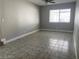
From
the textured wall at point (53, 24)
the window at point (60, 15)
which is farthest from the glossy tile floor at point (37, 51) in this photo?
the window at point (60, 15)

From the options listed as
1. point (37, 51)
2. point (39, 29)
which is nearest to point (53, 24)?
point (39, 29)

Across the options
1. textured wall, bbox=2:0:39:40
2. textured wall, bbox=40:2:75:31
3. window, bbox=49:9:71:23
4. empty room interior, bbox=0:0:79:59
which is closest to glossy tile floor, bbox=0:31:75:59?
empty room interior, bbox=0:0:79:59

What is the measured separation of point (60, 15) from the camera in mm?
7305

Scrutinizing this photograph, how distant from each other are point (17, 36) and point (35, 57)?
8.54ft

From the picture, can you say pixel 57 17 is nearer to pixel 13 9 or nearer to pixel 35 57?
pixel 13 9

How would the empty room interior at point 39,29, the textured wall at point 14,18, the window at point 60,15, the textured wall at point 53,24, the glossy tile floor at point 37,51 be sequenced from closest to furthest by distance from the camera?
the glossy tile floor at point 37,51 < the empty room interior at point 39,29 < the textured wall at point 14,18 < the textured wall at point 53,24 < the window at point 60,15

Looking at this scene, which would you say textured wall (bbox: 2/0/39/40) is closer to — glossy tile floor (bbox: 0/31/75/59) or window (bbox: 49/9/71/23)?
glossy tile floor (bbox: 0/31/75/59)

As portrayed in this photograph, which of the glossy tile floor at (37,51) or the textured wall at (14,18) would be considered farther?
the textured wall at (14,18)

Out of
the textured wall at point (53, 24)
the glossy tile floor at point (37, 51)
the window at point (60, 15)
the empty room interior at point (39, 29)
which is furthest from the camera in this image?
the window at point (60, 15)

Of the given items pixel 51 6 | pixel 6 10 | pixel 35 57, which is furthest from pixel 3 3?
pixel 51 6

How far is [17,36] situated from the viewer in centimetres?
462

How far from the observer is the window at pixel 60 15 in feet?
22.9

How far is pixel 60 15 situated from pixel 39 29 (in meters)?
2.57

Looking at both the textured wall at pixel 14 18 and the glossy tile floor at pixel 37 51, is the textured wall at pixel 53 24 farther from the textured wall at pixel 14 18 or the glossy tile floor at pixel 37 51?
the glossy tile floor at pixel 37 51
